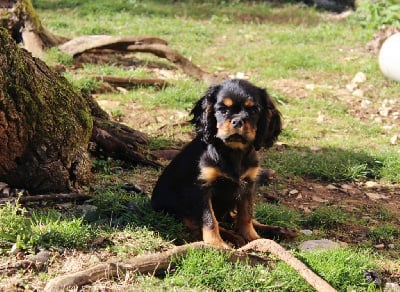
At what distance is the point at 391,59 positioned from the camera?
9484mm

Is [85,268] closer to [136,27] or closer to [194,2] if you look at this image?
[136,27]

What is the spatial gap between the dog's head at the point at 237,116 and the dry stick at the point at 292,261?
0.68 metres

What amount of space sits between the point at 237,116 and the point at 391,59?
5644 mm

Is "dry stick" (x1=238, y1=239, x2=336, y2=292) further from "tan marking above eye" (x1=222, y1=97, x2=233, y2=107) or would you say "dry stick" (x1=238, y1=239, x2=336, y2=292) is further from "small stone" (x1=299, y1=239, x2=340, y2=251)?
"tan marking above eye" (x1=222, y1=97, x2=233, y2=107)

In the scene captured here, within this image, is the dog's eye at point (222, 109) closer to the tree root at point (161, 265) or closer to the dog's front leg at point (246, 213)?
the dog's front leg at point (246, 213)

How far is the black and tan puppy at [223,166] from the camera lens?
14.9 ft

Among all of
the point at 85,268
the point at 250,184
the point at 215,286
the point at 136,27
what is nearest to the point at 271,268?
the point at 215,286

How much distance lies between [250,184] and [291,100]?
14.1 ft

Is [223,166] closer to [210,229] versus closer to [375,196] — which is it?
[210,229]

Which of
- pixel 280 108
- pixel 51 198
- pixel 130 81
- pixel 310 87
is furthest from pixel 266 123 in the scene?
pixel 310 87

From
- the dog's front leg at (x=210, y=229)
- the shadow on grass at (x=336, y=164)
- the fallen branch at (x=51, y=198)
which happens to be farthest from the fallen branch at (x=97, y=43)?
the dog's front leg at (x=210, y=229)

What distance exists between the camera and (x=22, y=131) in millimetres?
4941

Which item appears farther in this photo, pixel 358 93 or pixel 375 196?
pixel 358 93

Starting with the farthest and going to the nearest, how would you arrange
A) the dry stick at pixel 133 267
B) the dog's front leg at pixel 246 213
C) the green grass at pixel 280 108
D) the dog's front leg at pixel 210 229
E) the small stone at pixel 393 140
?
the small stone at pixel 393 140 < the dog's front leg at pixel 246 213 < the dog's front leg at pixel 210 229 < the green grass at pixel 280 108 < the dry stick at pixel 133 267
